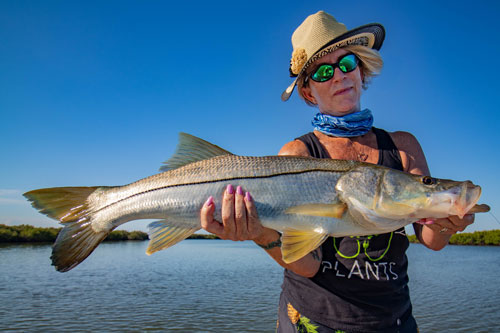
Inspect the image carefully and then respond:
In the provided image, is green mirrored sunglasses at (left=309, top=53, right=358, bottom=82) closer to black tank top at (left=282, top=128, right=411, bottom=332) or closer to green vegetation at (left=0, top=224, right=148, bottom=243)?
black tank top at (left=282, top=128, right=411, bottom=332)

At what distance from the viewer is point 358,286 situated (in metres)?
2.69

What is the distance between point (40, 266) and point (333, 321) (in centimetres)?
3435

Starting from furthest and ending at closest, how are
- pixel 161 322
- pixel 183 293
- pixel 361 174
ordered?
pixel 183 293
pixel 161 322
pixel 361 174

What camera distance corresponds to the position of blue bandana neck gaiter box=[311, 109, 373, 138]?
329cm

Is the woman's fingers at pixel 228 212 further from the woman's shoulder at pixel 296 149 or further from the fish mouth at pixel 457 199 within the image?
the fish mouth at pixel 457 199

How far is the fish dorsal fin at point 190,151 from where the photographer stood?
3.21 m

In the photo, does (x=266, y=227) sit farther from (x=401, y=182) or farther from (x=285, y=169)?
(x=401, y=182)

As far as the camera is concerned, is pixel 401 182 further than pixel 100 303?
No

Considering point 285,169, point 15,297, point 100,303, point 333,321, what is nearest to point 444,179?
point 285,169

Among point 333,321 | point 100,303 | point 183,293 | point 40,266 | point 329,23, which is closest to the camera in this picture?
point 333,321

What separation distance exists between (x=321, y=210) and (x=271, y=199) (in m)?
0.43

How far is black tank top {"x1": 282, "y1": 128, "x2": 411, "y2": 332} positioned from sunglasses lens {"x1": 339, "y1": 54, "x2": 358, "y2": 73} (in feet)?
5.76

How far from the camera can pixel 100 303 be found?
1728 cm

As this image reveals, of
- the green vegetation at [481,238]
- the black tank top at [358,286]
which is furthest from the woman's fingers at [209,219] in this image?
the green vegetation at [481,238]
